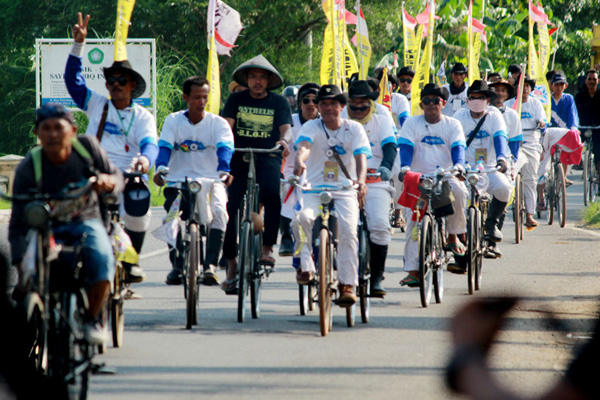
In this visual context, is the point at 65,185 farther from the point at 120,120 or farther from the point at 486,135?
the point at 486,135

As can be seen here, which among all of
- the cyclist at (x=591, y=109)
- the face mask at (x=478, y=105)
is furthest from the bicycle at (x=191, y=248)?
the cyclist at (x=591, y=109)

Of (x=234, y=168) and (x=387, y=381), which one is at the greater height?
(x=234, y=168)

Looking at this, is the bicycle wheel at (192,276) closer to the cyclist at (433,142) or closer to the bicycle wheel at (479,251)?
the cyclist at (433,142)

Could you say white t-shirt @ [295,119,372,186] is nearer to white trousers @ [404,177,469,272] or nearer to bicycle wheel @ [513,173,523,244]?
white trousers @ [404,177,469,272]

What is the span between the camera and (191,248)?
712 cm

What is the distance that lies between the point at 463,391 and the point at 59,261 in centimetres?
388

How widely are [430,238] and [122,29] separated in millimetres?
4133

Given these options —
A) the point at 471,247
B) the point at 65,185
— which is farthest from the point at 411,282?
the point at 65,185

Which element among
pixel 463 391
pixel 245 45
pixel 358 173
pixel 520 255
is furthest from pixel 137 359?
pixel 245 45

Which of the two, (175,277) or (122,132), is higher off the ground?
(122,132)

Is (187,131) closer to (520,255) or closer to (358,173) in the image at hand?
(358,173)

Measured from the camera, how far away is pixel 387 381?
538 centimetres

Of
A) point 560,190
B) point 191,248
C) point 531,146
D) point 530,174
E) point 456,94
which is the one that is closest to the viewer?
point 191,248

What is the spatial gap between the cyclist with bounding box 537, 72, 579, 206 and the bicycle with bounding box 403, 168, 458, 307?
7465 mm
